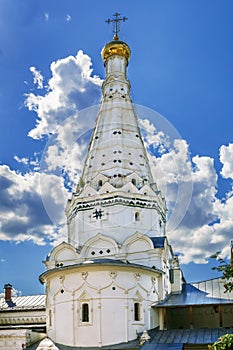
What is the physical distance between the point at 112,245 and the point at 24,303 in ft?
31.9

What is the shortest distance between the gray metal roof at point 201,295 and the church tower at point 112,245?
0.72 m

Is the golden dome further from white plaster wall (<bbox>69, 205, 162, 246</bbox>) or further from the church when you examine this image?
white plaster wall (<bbox>69, 205, 162, 246</bbox>)

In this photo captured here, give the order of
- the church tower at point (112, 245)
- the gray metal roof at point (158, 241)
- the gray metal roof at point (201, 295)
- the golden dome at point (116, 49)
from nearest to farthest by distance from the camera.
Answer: the church tower at point (112, 245)
the gray metal roof at point (201, 295)
the gray metal roof at point (158, 241)
the golden dome at point (116, 49)

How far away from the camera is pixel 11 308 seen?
31.0 m

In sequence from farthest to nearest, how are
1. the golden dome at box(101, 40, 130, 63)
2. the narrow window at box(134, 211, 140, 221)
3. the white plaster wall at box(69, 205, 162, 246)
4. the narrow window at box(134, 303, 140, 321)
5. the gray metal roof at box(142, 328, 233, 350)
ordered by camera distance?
the golden dome at box(101, 40, 130, 63)
the narrow window at box(134, 211, 140, 221)
the white plaster wall at box(69, 205, 162, 246)
the narrow window at box(134, 303, 140, 321)
the gray metal roof at box(142, 328, 233, 350)

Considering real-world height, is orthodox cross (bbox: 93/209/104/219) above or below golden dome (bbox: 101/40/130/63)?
below

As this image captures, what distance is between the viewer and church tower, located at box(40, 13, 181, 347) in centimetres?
2362

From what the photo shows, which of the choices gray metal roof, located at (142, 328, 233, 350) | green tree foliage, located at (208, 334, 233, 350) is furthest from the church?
green tree foliage, located at (208, 334, 233, 350)

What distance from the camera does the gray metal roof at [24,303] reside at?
3086 centimetres

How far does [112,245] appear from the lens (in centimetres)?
2678

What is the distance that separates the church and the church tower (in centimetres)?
5

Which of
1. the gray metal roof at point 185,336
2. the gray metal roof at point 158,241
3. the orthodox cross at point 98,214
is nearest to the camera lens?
the gray metal roof at point 185,336

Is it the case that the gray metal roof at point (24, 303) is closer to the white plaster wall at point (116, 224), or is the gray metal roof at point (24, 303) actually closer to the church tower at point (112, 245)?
the church tower at point (112, 245)

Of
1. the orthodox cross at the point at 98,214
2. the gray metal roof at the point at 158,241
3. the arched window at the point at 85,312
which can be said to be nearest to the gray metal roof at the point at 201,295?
the gray metal roof at the point at 158,241
